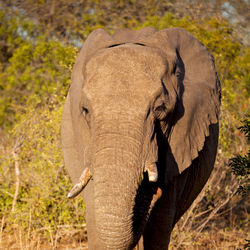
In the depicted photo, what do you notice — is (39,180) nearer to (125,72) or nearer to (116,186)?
(125,72)

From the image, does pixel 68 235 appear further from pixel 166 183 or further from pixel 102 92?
pixel 102 92

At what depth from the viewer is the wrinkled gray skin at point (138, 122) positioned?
226 cm

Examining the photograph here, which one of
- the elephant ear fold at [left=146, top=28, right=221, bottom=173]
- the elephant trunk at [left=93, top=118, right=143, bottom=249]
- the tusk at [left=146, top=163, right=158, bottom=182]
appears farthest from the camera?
the elephant ear fold at [left=146, top=28, right=221, bottom=173]

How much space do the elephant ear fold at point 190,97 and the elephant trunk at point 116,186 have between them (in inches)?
19.5

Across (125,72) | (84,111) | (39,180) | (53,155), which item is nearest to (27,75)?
(53,155)

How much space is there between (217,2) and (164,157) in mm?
11894

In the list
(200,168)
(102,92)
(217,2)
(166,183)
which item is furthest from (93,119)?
(217,2)

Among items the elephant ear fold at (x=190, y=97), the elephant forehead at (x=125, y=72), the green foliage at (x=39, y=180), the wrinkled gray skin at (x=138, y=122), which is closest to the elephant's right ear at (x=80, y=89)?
the wrinkled gray skin at (x=138, y=122)

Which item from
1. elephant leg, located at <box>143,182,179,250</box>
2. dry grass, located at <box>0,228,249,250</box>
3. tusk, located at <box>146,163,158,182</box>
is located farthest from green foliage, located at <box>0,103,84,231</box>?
tusk, located at <box>146,163,158,182</box>

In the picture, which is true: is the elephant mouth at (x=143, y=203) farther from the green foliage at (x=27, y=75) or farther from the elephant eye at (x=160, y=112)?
the green foliage at (x=27, y=75)

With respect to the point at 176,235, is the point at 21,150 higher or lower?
lower

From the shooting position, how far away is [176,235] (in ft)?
15.8

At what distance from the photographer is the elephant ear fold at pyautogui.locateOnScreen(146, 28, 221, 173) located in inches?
110

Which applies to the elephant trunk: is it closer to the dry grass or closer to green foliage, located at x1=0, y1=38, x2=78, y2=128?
the dry grass
